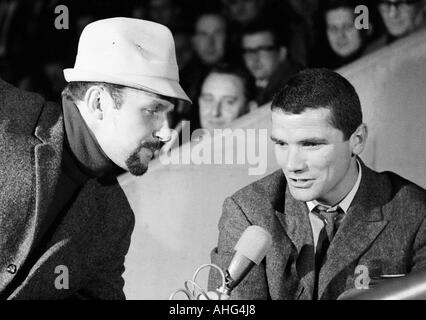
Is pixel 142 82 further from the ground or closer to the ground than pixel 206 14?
closer to the ground

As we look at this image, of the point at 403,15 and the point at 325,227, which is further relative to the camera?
the point at 403,15

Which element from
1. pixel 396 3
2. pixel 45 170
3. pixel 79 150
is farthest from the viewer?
pixel 396 3

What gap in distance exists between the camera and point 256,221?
269cm

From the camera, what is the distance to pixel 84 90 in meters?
2.63

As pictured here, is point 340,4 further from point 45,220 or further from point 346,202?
point 45,220

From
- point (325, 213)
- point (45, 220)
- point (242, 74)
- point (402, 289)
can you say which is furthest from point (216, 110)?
point (402, 289)

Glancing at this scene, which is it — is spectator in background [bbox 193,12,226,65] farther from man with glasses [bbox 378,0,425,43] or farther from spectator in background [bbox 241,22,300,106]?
man with glasses [bbox 378,0,425,43]

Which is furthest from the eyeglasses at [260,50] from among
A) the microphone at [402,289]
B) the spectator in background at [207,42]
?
the microphone at [402,289]

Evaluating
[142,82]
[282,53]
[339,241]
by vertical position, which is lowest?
[339,241]

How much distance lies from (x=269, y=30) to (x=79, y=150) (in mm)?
1640

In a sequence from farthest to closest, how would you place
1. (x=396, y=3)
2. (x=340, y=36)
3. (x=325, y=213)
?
(x=340, y=36)
(x=396, y=3)
(x=325, y=213)

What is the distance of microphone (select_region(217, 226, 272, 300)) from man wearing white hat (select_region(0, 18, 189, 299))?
0.53m
